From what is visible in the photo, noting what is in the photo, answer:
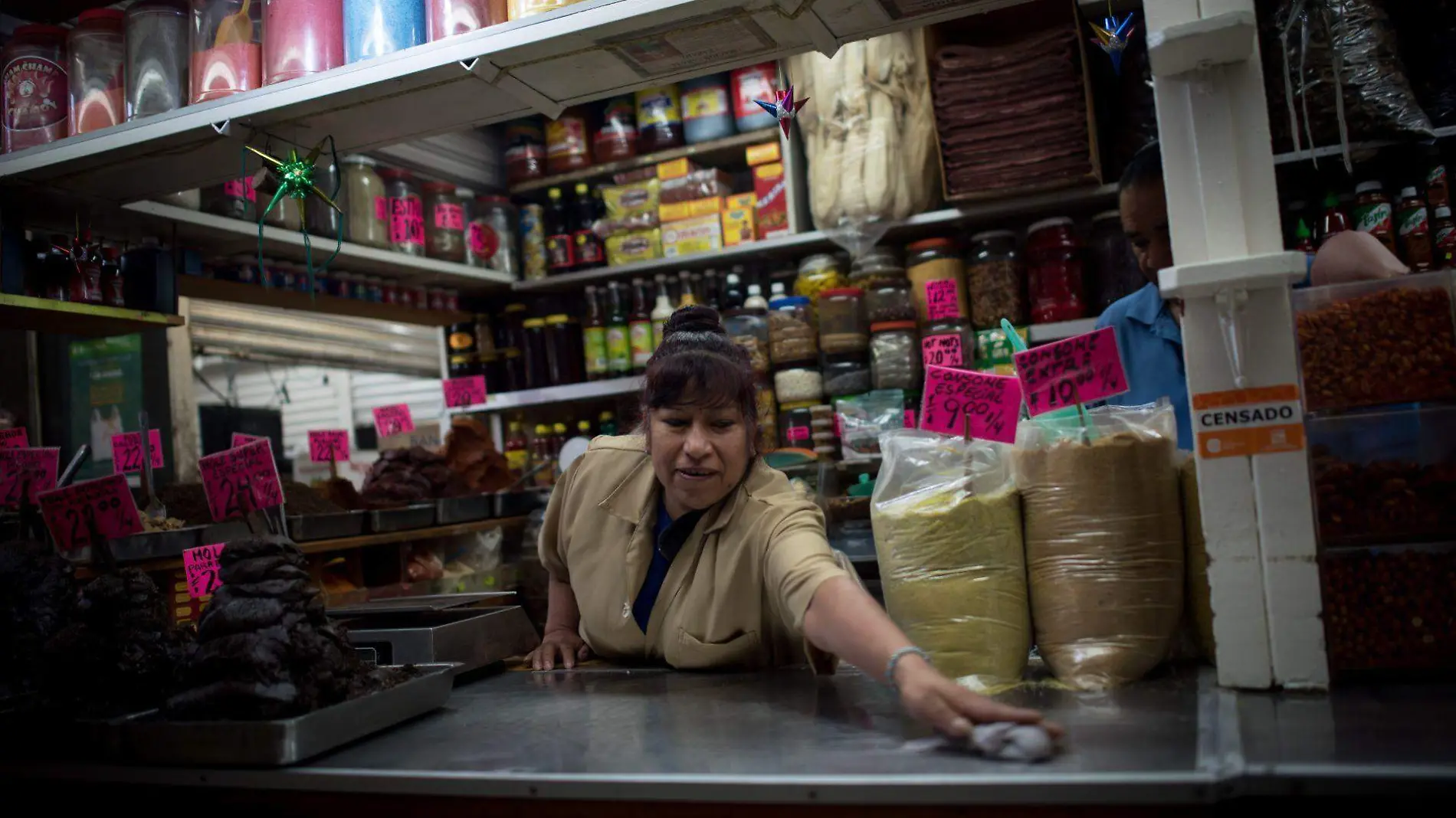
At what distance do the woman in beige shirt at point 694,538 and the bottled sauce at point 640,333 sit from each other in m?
1.99

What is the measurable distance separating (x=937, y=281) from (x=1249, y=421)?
7.27 ft

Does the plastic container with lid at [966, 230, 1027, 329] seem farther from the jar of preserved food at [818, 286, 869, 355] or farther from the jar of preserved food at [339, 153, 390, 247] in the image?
the jar of preserved food at [339, 153, 390, 247]

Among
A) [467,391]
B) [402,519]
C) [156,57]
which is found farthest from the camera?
[467,391]

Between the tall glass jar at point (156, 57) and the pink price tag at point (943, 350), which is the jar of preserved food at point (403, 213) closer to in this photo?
the tall glass jar at point (156, 57)

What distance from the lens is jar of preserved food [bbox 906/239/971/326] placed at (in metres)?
3.39

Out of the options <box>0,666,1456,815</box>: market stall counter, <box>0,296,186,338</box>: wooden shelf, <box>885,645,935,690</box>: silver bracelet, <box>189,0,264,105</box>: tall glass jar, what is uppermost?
<box>189,0,264,105</box>: tall glass jar

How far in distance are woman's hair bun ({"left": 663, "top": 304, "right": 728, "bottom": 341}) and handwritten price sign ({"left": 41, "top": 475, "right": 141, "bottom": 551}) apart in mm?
1156

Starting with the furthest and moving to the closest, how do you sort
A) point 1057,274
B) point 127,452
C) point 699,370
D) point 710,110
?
point 710,110 → point 1057,274 → point 127,452 → point 699,370

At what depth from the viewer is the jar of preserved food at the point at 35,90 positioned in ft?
7.97

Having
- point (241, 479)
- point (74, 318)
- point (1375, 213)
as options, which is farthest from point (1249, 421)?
point (74, 318)

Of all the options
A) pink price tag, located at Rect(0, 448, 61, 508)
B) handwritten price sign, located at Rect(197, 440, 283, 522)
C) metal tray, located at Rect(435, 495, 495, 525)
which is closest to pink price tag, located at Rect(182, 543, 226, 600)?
handwritten price sign, located at Rect(197, 440, 283, 522)

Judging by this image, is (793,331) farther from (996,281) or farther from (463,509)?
(463,509)

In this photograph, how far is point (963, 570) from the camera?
133cm

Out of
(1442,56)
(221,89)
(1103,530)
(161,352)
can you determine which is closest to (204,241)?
(161,352)
